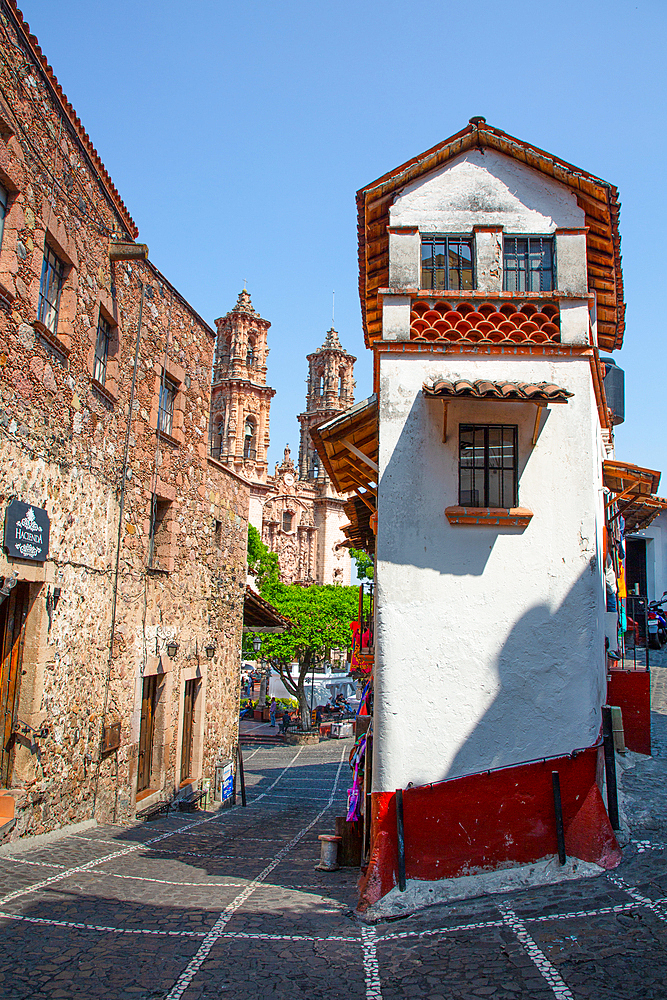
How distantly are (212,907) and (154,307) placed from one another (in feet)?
28.8

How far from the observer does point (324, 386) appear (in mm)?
59438

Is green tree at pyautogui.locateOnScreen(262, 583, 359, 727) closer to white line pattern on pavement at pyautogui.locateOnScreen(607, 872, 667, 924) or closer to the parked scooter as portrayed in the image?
the parked scooter

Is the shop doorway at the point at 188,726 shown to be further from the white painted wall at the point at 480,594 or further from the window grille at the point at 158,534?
the white painted wall at the point at 480,594

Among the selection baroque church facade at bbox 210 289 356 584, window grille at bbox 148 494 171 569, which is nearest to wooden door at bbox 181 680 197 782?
window grille at bbox 148 494 171 569

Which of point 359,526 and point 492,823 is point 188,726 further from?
point 492,823

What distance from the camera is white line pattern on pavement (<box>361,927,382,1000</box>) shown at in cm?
477

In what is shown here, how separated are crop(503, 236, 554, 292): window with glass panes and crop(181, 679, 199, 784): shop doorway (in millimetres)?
8895

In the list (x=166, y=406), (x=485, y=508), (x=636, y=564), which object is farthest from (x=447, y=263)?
(x=636, y=564)

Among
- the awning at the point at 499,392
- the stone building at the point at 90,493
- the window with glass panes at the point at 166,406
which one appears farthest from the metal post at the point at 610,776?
the window with glass panes at the point at 166,406

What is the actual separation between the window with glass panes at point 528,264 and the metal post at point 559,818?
15.6 feet

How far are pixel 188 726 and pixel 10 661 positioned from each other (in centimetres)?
618

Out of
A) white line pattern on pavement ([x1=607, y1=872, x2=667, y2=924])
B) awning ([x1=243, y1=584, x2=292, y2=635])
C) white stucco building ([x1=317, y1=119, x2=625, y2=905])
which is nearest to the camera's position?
white line pattern on pavement ([x1=607, y1=872, x2=667, y2=924])

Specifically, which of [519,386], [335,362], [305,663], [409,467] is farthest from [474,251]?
[335,362]

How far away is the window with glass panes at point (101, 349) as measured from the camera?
9.88 meters
